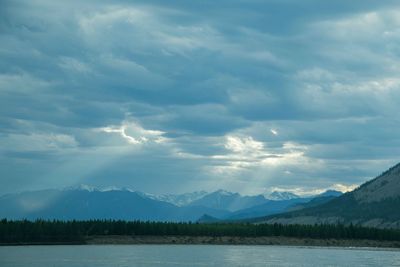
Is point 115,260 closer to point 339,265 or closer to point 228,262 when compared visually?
point 228,262

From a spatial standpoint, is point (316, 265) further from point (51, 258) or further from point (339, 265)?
point (51, 258)

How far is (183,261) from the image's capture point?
17050 centimetres

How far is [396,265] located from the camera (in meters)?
169

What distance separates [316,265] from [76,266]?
54.8 metres

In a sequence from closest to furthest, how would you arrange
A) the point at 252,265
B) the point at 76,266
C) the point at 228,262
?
the point at 76,266 → the point at 252,265 → the point at 228,262

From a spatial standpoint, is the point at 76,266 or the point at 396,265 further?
the point at 396,265

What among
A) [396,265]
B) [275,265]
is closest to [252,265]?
[275,265]

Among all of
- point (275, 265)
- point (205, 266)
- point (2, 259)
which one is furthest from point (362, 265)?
point (2, 259)

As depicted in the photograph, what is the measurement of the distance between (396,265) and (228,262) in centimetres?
3954

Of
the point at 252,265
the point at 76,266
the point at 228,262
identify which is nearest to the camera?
the point at 76,266

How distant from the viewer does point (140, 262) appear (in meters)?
163

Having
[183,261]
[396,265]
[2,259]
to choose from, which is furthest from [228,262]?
[2,259]

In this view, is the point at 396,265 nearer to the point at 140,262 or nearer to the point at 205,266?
the point at 205,266

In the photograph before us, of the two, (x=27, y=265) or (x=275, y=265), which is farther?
(x=275, y=265)
